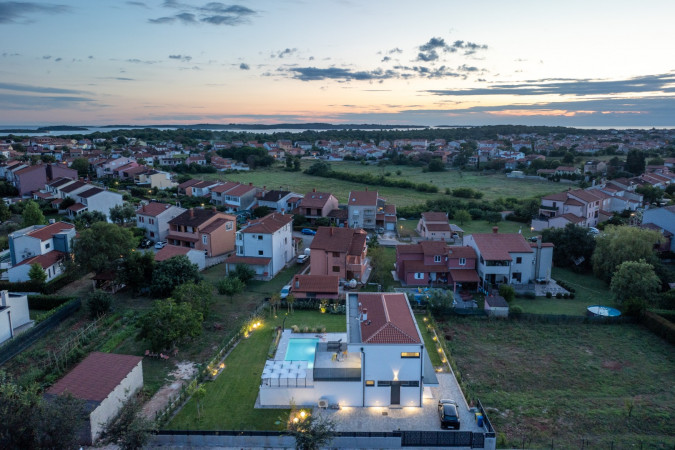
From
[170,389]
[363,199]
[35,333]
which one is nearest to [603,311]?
[170,389]

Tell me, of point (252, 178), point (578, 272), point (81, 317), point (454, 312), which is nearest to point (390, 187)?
point (252, 178)

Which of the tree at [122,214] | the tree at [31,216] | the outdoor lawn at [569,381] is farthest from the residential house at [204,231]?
the outdoor lawn at [569,381]

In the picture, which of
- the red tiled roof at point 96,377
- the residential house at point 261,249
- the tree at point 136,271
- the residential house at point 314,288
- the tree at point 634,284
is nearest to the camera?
the red tiled roof at point 96,377

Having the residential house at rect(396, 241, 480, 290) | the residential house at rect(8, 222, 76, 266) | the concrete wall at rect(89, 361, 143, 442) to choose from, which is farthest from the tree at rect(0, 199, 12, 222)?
the residential house at rect(396, 241, 480, 290)

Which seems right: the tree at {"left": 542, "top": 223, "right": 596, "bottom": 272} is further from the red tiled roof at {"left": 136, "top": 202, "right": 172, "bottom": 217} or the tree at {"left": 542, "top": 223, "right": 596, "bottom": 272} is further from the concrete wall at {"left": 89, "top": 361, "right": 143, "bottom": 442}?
the red tiled roof at {"left": 136, "top": 202, "right": 172, "bottom": 217}

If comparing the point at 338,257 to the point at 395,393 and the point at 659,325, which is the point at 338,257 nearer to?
the point at 395,393

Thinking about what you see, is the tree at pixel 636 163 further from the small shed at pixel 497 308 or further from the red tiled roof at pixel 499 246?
the small shed at pixel 497 308
